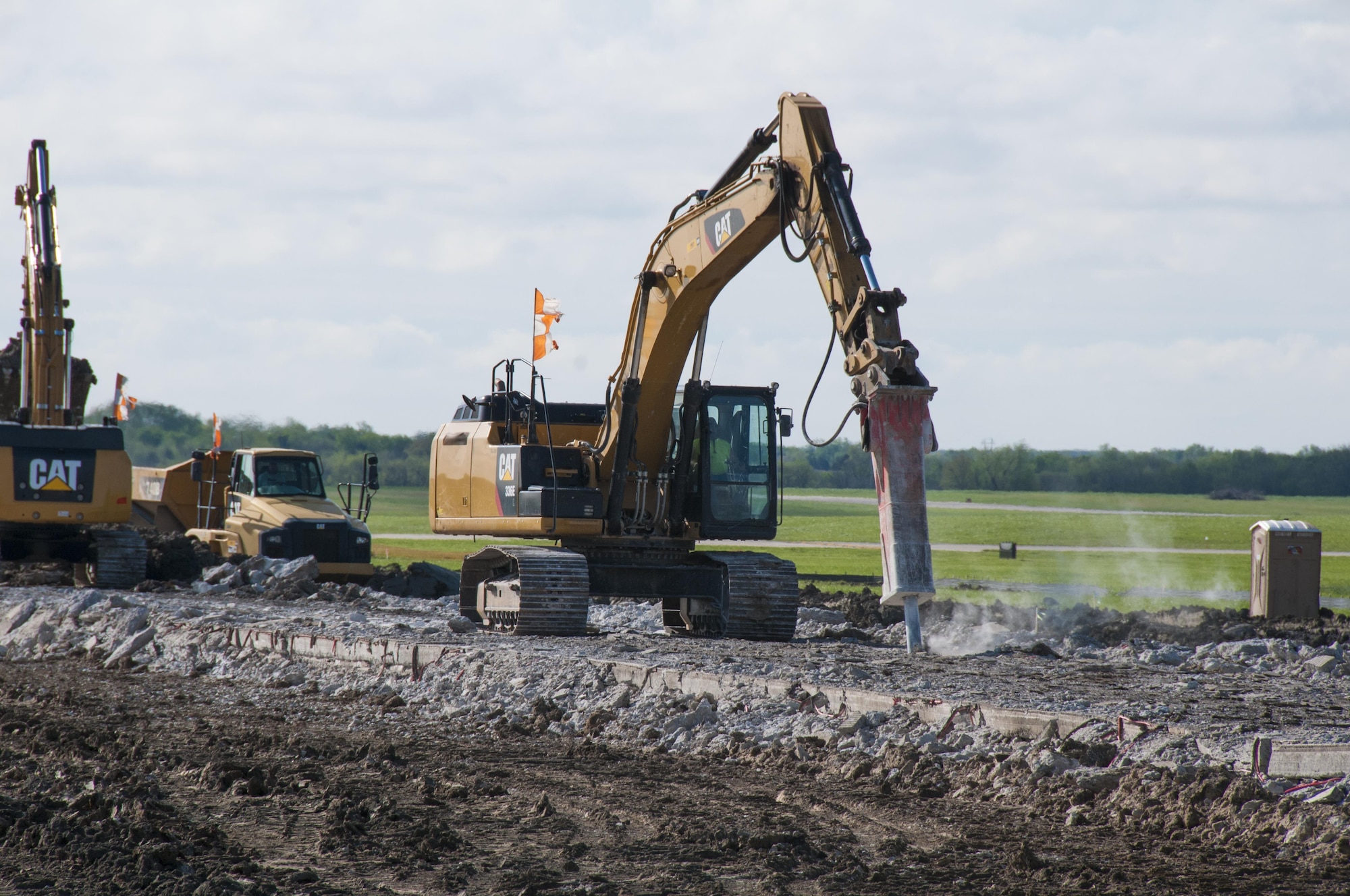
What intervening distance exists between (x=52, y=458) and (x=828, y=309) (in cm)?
1368

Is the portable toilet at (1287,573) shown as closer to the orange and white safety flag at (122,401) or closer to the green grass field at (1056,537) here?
the green grass field at (1056,537)

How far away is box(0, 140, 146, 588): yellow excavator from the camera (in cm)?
2089

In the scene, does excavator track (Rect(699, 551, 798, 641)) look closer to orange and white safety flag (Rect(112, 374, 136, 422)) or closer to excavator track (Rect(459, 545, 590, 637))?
excavator track (Rect(459, 545, 590, 637))

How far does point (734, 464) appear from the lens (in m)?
16.2

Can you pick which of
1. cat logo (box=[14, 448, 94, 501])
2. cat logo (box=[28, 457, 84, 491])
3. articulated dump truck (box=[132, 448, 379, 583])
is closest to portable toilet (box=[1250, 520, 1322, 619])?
articulated dump truck (box=[132, 448, 379, 583])

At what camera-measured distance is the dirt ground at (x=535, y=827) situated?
6.07m

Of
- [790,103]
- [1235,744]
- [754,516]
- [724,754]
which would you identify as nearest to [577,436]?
[754,516]

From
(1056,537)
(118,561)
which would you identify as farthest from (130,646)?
(1056,537)

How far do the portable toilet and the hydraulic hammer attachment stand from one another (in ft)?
30.6

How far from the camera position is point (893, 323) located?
11.8m

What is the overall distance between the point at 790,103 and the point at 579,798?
26.2ft

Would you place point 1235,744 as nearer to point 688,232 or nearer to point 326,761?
point 326,761

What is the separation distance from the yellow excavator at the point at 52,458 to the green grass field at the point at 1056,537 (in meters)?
9.64

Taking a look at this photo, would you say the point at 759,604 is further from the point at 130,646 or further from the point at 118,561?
the point at 118,561
